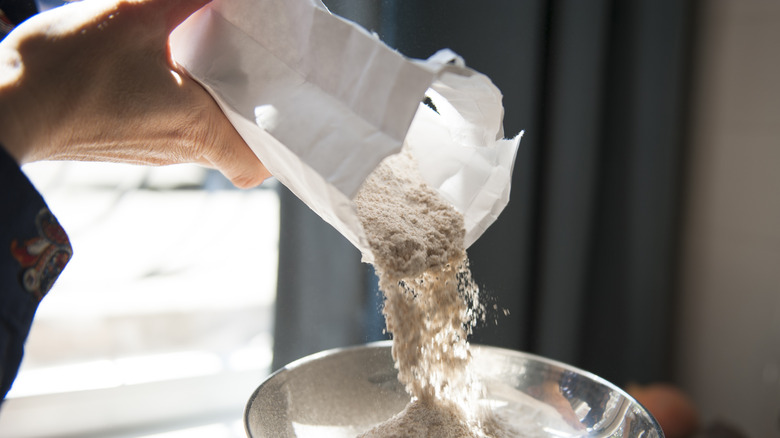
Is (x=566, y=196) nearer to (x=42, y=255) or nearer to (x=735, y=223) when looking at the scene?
(x=735, y=223)

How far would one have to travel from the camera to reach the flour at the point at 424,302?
18.7 inches

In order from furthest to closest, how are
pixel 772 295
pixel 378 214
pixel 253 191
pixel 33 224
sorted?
pixel 772 295
pixel 253 191
pixel 378 214
pixel 33 224

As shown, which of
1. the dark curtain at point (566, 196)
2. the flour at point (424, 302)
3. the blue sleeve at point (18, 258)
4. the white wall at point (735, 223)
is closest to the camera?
the blue sleeve at point (18, 258)

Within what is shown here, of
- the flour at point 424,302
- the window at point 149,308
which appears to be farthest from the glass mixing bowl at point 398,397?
the window at point 149,308

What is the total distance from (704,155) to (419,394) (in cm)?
85

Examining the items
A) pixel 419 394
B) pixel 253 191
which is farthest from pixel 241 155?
pixel 253 191

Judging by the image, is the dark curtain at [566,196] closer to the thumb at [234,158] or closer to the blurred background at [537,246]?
the blurred background at [537,246]

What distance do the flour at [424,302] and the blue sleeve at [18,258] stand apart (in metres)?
0.22

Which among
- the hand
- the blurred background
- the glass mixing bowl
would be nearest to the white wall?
the blurred background

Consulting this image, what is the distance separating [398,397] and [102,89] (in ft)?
1.20

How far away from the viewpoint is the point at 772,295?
1.02m

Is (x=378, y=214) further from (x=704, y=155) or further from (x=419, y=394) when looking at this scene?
(x=704, y=155)

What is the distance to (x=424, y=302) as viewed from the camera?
522 mm

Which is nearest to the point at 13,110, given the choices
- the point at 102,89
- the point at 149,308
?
the point at 102,89
